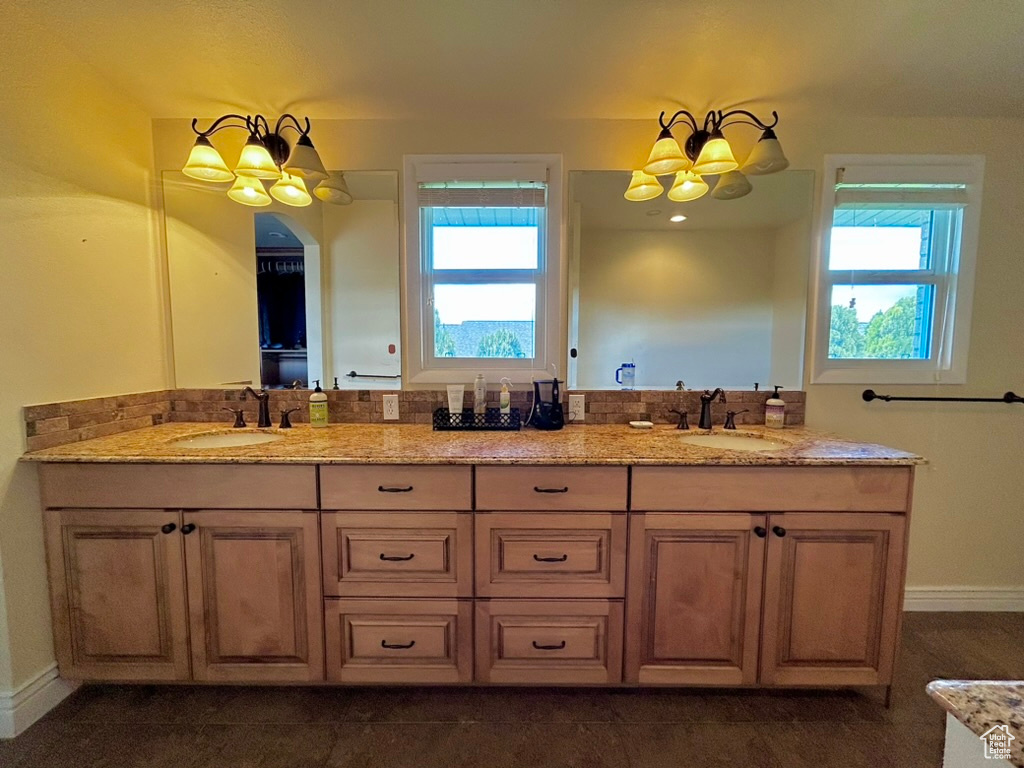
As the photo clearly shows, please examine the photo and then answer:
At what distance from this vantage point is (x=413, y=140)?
185 cm

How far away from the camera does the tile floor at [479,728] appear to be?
1250 millimetres

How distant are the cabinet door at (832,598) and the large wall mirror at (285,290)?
1.74 meters

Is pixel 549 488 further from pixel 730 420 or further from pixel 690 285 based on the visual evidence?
pixel 690 285

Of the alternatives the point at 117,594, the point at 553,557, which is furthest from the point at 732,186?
the point at 117,594

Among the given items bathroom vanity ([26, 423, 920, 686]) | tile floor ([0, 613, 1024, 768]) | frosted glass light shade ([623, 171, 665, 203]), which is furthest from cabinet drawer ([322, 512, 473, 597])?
frosted glass light shade ([623, 171, 665, 203])

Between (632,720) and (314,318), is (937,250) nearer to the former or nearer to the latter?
(632,720)

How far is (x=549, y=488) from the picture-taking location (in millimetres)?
1360

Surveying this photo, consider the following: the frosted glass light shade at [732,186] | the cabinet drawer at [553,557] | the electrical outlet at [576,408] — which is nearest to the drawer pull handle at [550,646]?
the cabinet drawer at [553,557]

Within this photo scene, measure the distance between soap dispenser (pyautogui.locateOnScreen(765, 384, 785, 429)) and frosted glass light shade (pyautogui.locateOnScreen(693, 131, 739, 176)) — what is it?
1.02m

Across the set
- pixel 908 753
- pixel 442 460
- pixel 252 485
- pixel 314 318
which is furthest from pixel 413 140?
pixel 908 753

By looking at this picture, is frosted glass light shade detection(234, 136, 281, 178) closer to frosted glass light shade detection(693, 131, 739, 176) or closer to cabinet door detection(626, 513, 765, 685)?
frosted glass light shade detection(693, 131, 739, 176)

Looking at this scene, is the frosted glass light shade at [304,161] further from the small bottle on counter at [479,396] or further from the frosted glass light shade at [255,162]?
the small bottle on counter at [479,396]

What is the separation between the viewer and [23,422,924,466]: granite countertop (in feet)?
4.39

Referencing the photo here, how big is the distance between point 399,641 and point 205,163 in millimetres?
1963
